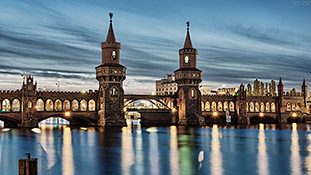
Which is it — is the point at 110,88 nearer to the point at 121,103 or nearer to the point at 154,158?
the point at 121,103

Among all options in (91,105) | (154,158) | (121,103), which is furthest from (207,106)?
(154,158)

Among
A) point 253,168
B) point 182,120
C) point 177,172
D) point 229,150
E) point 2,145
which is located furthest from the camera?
point 182,120

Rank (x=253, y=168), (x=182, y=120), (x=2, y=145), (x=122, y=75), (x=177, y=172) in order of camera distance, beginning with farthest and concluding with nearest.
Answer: (x=182, y=120) < (x=122, y=75) < (x=2, y=145) < (x=253, y=168) < (x=177, y=172)

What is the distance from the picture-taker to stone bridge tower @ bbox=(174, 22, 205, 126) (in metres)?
88.2

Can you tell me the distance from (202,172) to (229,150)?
14.7 meters

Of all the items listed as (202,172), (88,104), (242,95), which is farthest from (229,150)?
(242,95)

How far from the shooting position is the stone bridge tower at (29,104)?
246 feet

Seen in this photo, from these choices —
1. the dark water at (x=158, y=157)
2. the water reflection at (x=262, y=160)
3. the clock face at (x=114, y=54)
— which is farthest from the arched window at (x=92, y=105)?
the water reflection at (x=262, y=160)

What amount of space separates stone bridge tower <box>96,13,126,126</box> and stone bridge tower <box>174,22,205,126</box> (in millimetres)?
15975

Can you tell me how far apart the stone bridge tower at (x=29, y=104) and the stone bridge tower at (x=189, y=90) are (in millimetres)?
35213

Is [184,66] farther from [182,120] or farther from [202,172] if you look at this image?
[202,172]

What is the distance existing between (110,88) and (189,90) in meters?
20.6

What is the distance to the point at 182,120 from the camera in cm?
8838

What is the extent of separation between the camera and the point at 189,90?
88.8 m
